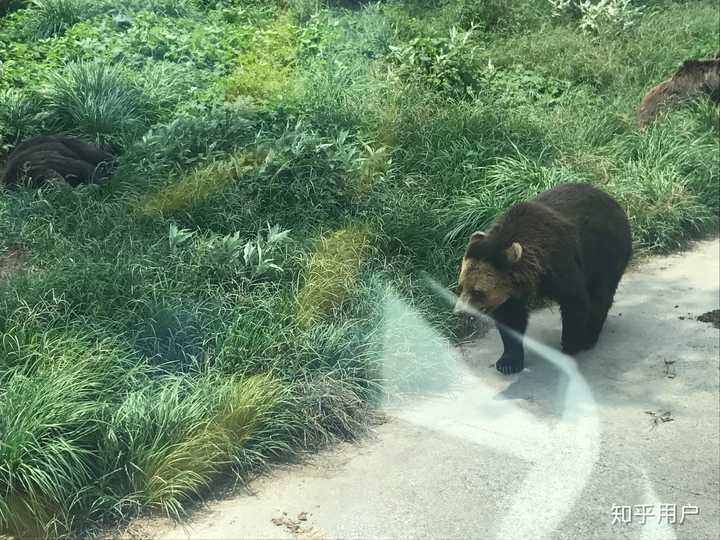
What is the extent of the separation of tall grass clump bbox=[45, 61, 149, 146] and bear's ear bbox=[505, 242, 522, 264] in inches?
164

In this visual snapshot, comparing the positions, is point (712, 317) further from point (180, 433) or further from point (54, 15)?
point (54, 15)

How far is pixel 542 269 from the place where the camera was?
559 cm

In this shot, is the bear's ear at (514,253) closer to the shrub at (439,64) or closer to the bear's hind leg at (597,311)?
the bear's hind leg at (597,311)

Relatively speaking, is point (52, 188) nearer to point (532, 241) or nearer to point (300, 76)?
point (300, 76)

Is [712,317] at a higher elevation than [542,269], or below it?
below

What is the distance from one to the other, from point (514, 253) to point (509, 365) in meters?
0.71

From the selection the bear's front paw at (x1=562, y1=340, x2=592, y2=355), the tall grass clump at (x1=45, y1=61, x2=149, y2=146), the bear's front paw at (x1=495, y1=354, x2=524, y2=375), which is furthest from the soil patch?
the tall grass clump at (x1=45, y1=61, x2=149, y2=146)

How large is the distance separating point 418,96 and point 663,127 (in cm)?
260

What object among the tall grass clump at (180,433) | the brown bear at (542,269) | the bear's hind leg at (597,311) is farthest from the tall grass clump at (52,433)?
the bear's hind leg at (597,311)

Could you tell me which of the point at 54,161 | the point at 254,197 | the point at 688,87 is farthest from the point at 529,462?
the point at 688,87

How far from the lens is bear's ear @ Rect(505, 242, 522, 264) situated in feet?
17.9

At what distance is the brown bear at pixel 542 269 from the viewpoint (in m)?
5.54

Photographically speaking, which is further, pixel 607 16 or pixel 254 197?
pixel 607 16

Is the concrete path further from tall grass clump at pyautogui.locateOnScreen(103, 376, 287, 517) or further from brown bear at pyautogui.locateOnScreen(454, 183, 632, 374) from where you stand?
brown bear at pyautogui.locateOnScreen(454, 183, 632, 374)
